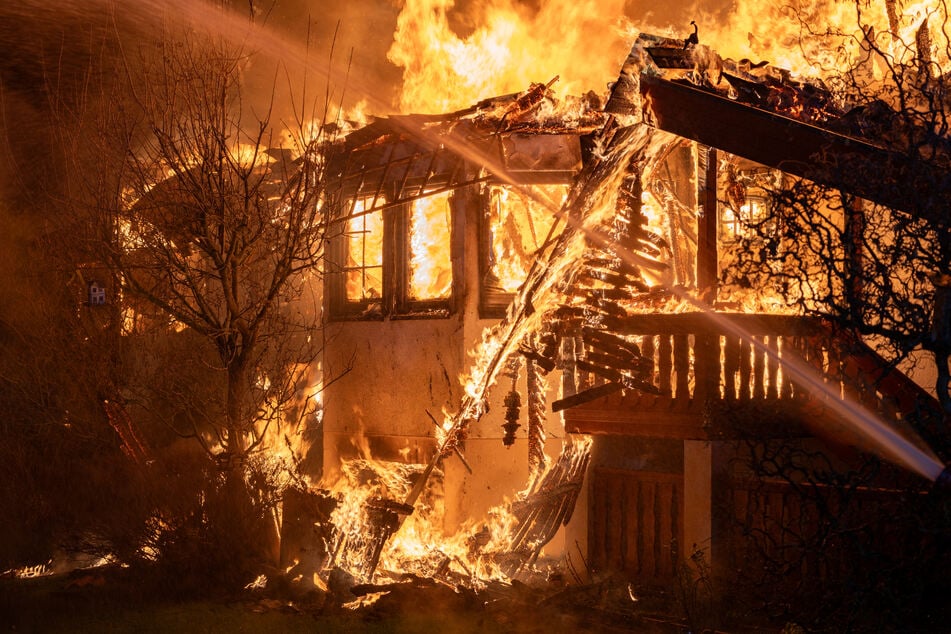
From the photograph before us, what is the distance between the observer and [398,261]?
13.9 m

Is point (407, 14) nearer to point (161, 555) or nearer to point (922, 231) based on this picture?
point (161, 555)

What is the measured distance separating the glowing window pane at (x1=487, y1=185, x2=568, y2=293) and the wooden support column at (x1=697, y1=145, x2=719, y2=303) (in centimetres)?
214

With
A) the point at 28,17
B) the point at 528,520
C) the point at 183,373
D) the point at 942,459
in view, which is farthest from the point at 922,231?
the point at 28,17

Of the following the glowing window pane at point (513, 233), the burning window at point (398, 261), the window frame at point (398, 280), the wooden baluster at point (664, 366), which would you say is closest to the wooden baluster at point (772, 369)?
the wooden baluster at point (664, 366)

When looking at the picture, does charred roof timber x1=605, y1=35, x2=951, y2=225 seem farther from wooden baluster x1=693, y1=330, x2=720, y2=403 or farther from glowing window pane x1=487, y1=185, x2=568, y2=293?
glowing window pane x1=487, y1=185, x2=568, y2=293

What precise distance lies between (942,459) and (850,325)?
1.08 m

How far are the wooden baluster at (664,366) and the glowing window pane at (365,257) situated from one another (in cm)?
575

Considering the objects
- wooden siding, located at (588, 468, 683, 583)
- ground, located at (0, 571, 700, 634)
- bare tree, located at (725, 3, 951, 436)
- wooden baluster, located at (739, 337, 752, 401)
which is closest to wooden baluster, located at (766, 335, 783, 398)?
wooden baluster, located at (739, 337, 752, 401)

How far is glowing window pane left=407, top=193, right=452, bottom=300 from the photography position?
1338 centimetres

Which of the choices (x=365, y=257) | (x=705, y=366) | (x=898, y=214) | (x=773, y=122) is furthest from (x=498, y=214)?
(x=898, y=214)

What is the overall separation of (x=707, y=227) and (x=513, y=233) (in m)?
2.86

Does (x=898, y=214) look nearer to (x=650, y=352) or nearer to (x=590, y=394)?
(x=650, y=352)

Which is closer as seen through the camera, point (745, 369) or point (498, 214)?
point (745, 369)

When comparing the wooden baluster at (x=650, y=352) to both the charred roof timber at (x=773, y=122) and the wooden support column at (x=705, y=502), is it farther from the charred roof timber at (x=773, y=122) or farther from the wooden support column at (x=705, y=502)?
the charred roof timber at (x=773, y=122)
